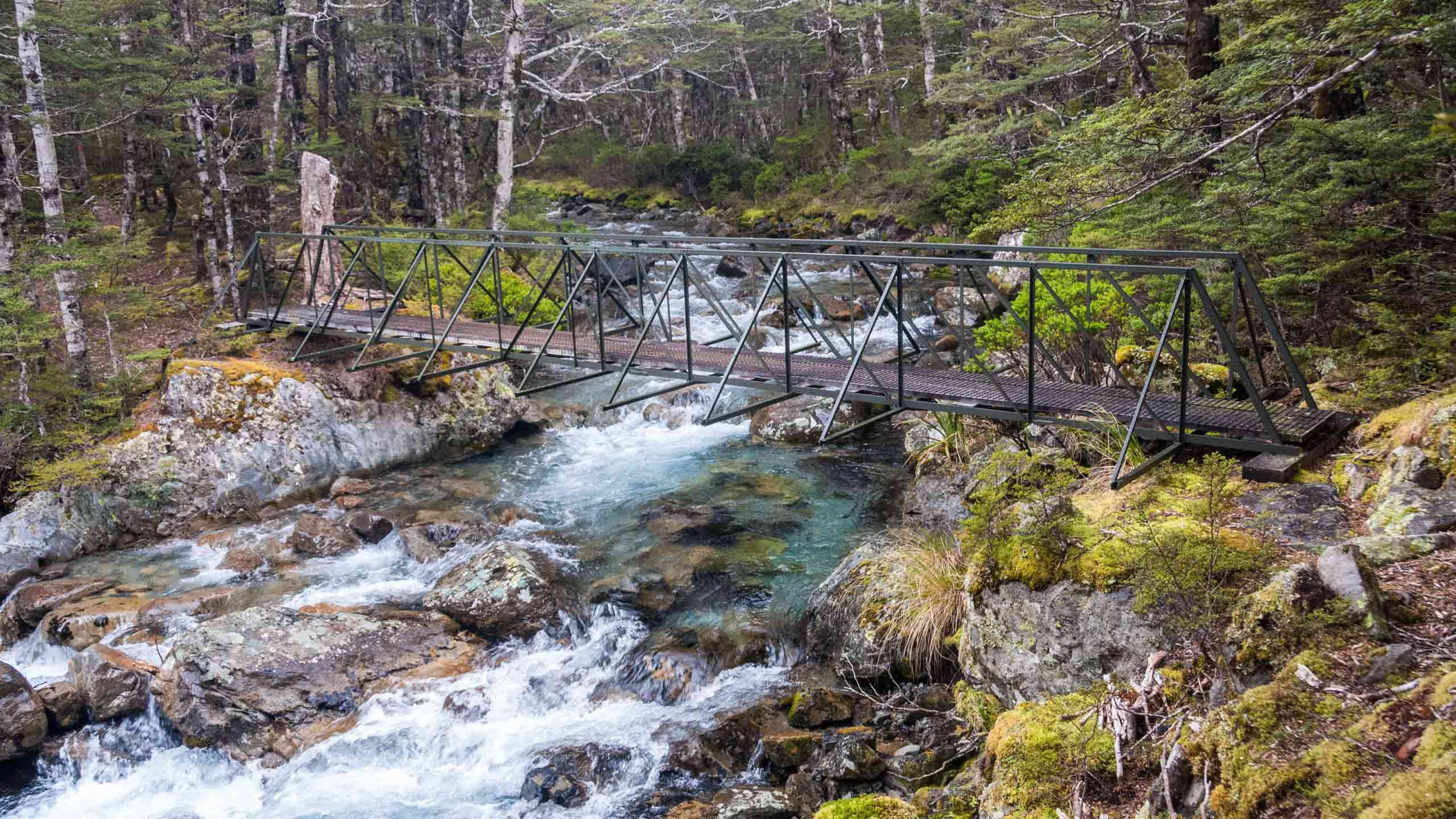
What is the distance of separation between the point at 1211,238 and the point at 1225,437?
3565mm

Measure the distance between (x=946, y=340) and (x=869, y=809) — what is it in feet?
39.1

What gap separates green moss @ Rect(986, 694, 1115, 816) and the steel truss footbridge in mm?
1723

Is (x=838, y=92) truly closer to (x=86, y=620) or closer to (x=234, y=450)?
(x=234, y=450)

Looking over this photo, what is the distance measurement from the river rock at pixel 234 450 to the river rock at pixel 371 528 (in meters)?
1.74

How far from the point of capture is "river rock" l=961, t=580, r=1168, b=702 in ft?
17.5

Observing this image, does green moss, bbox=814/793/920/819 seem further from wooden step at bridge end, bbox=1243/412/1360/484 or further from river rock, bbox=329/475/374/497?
river rock, bbox=329/475/374/497

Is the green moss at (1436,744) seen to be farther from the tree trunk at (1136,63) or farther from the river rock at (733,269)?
the river rock at (733,269)

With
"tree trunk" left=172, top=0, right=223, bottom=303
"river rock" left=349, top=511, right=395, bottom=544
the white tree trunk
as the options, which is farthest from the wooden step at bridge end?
"tree trunk" left=172, top=0, right=223, bottom=303

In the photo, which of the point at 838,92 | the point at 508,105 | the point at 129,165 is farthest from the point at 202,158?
the point at 838,92

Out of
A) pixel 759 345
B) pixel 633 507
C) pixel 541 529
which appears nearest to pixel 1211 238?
pixel 633 507

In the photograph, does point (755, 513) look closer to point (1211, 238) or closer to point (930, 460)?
point (930, 460)

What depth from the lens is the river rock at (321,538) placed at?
10828mm

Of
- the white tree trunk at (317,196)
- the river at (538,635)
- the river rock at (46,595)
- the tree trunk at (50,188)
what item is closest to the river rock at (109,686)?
the river at (538,635)

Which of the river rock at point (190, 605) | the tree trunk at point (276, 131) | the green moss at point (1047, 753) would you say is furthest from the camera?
the tree trunk at point (276, 131)
